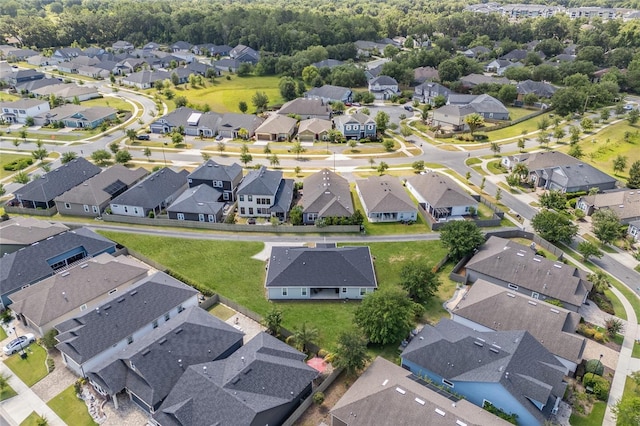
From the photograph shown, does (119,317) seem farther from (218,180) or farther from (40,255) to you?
(218,180)

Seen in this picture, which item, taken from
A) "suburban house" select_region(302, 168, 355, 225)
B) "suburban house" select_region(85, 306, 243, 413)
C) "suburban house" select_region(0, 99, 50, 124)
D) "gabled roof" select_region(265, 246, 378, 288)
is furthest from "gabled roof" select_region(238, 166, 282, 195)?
"suburban house" select_region(0, 99, 50, 124)

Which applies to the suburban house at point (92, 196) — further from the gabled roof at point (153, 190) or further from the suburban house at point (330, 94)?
the suburban house at point (330, 94)

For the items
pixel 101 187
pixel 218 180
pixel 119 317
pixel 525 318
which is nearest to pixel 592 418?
pixel 525 318

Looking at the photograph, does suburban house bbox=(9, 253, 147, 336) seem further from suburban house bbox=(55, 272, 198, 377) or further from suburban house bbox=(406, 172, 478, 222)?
suburban house bbox=(406, 172, 478, 222)

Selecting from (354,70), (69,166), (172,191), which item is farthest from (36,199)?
(354,70)

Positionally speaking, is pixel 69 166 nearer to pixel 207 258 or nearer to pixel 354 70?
pixel 207 258

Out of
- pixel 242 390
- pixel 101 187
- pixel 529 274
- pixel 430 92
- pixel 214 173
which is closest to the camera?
pixel 242 390

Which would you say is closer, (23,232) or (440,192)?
(23,232)
